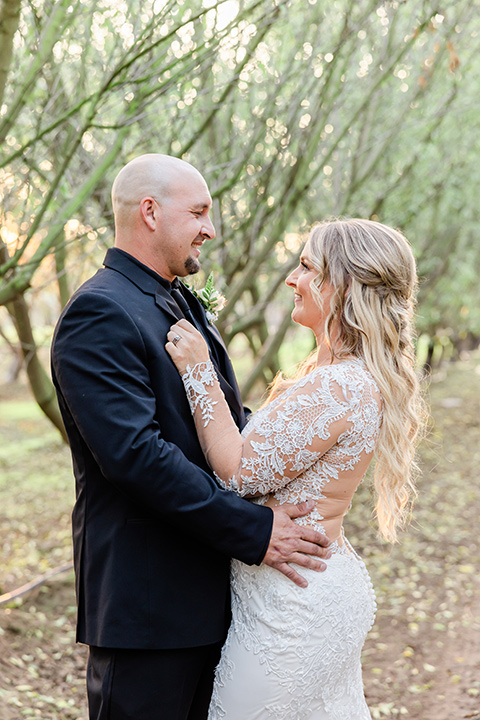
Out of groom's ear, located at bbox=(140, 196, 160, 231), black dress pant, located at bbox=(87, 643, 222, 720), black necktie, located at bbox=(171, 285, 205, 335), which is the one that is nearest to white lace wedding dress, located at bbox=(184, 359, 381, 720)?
black dress pant, located at bbox=(87, 643, 222, 720)

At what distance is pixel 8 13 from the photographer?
103 inches

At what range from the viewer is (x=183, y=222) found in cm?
240

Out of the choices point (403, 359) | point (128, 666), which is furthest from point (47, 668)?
point (403, 359)

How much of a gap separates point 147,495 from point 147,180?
3.49ft

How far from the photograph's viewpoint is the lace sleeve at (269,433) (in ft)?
7.42

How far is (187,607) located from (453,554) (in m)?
6.06

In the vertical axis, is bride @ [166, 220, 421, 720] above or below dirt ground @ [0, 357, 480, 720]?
above

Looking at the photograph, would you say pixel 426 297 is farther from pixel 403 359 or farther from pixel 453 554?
pixel 403 359

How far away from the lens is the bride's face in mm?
2475

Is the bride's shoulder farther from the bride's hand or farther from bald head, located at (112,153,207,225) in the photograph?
bald head, located at (112,153,207,225)

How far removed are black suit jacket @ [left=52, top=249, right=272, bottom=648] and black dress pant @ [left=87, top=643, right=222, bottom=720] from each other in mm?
71

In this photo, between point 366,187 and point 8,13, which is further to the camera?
point 366,187

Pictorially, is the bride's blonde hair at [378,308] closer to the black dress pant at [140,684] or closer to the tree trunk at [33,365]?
the black dress pant at [140,684]

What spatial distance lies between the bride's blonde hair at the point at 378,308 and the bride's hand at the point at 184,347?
0.46 meters
